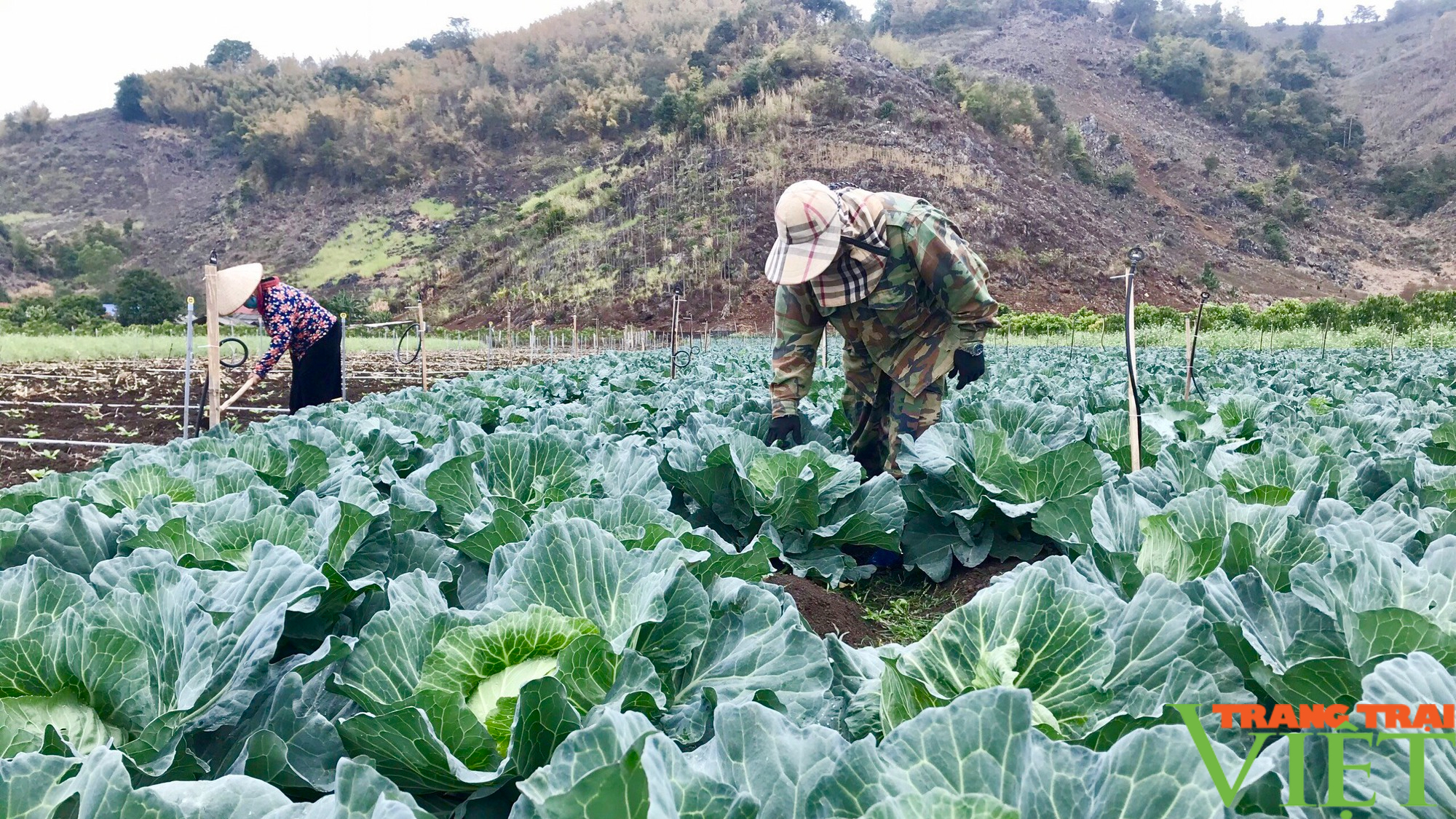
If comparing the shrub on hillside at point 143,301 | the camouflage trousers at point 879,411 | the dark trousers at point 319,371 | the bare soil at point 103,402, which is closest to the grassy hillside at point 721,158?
the shrub on hillside at point 143,301

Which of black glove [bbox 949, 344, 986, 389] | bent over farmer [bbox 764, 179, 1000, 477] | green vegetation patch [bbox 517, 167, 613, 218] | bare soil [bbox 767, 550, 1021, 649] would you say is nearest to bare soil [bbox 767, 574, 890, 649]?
bare soil [bbox 767, 550, 1021, 649]

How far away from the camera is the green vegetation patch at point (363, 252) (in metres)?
50.6

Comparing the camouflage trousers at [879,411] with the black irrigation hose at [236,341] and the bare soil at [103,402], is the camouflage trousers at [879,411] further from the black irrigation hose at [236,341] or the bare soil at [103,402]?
the bare soil at [103,402]

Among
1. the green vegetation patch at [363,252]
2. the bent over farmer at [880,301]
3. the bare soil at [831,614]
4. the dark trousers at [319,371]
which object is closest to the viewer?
the bare soil at [831,614]

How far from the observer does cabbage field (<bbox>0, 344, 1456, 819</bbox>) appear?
0.76 m

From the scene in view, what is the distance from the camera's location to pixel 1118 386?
7.21m

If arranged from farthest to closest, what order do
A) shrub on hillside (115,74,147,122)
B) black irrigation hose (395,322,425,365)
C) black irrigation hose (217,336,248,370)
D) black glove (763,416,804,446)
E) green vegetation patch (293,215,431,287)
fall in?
1. shrub on hillside (115,74,147,122)
2. green vegetation patch (293,215,431,287)
3. black irrigation hose (395,322,425,365)
4. black irrigation hose (217,336,248,370)
5. black glove (763,416,804,446)

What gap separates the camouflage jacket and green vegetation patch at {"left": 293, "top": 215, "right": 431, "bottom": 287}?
50759mm

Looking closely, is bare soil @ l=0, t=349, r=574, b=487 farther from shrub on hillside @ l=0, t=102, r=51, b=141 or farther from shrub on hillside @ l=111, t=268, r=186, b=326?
shrub on hillside @ l=0, t=102, r=51, b=141

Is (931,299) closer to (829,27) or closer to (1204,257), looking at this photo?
(1204,257)

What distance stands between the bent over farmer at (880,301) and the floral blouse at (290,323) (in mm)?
4077

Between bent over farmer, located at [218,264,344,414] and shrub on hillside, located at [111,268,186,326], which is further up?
bent over farmer, located at [218,264,344,414]

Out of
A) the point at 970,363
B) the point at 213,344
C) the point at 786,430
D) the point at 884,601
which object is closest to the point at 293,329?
the point at 213,344

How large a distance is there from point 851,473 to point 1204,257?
49046 mm
